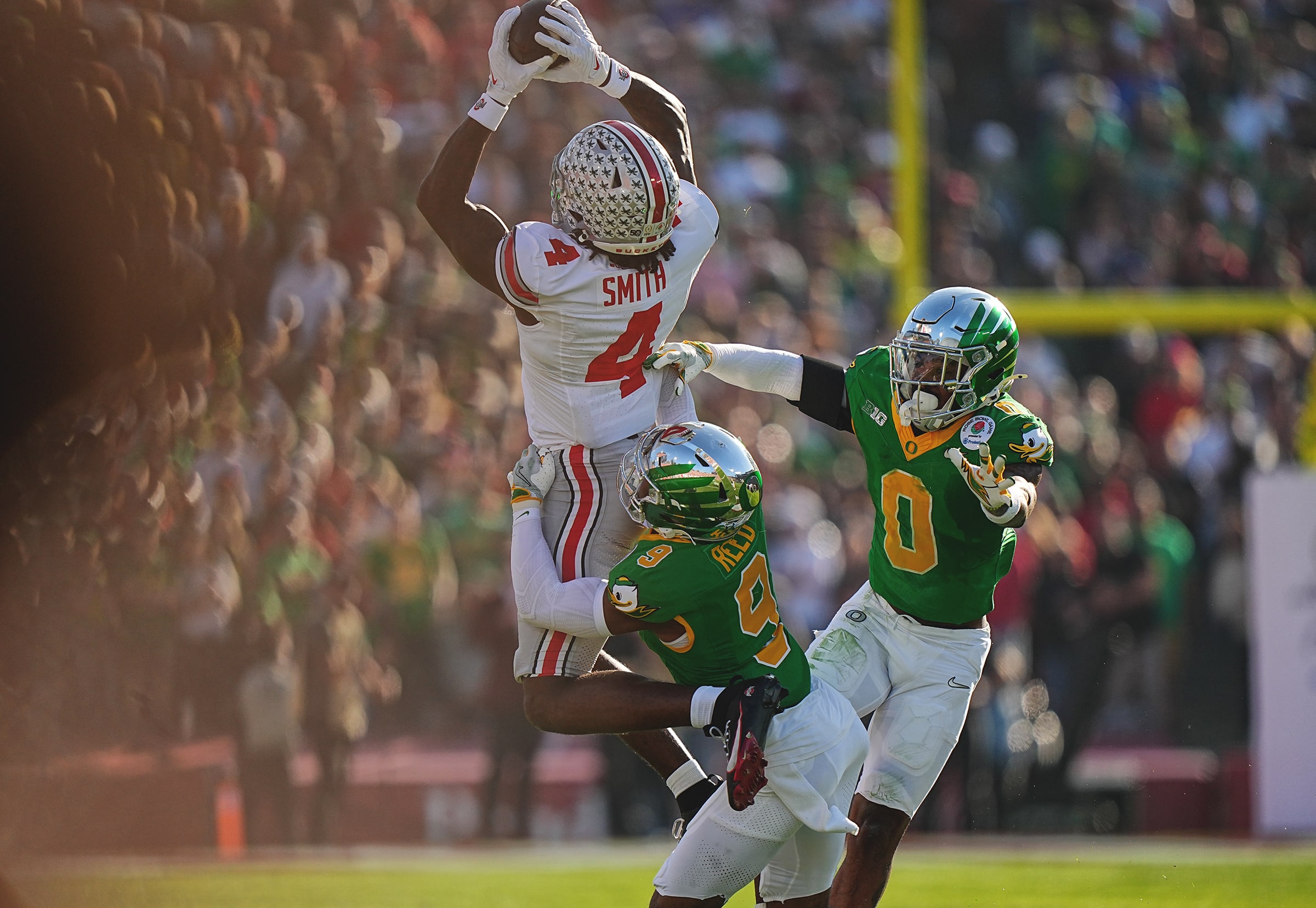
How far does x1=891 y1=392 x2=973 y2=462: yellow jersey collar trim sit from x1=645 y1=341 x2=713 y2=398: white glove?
610 mm

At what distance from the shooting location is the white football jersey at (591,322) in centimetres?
504

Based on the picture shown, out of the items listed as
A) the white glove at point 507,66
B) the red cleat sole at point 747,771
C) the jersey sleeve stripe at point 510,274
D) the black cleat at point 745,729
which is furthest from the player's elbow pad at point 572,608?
the white glove at point 507,66

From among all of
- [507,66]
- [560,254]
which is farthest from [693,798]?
[507,66]

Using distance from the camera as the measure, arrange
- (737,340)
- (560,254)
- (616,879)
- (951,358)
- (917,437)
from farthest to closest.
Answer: (737,340), (616,879), (917,437), (951,358), (560,254)

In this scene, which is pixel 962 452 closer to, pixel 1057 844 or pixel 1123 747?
pixel 1057 844

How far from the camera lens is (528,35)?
507 cm

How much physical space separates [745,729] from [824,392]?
58.6 inches

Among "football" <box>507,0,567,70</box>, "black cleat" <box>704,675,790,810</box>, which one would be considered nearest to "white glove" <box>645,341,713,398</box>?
"football" <box>507,0,567,70</box>

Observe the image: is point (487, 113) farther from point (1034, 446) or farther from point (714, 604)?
point (1034, 446)

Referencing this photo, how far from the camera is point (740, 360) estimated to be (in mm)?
5625

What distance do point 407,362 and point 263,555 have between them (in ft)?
5.50

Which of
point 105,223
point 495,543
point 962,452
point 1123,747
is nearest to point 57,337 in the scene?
point 105,223

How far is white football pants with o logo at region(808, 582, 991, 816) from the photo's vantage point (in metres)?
5.44

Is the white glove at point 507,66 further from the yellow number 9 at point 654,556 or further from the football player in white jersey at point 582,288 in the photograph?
the yellow number 9 at point 654,556
